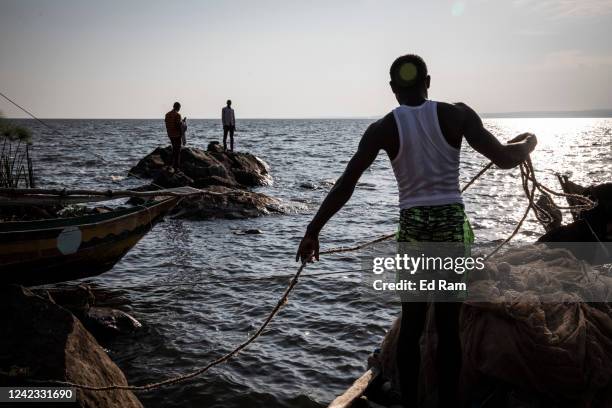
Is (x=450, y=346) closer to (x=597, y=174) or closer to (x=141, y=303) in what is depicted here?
(x=141, y=303)

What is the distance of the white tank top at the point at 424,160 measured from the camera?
327 centimetres

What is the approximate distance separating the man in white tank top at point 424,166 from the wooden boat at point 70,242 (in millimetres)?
4976

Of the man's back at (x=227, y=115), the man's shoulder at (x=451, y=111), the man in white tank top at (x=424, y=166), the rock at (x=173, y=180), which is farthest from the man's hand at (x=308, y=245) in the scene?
the man's back at (x=227, y=115)

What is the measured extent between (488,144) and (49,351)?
13.9ft

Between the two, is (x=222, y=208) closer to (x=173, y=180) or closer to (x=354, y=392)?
(x=173, y=180)

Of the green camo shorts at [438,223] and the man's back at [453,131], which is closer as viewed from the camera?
the man's back at [453,131]

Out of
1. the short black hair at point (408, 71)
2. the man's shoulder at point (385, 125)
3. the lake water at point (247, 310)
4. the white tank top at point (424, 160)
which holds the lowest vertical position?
the lake water at point (247, 310)

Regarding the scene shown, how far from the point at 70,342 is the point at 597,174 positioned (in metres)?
35.2

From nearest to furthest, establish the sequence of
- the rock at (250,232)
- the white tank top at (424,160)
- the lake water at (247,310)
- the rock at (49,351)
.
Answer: the white tank top at (424,160) < the rock at (49,351) < the lake water at (247,310) < the rock at (250,232)

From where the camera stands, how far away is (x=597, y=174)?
1287 inches

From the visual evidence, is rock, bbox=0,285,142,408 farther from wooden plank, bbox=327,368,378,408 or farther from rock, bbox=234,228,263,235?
rock, bbox=234,228,263,235

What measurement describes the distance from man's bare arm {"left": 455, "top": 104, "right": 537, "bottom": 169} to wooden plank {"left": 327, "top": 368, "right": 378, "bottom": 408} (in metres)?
2.49

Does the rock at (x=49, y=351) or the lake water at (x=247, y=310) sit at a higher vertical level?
the rock at (x=49, y=351)

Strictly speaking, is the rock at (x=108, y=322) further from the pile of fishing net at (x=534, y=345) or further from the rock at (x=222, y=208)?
the rock at (x=222, y=208)
